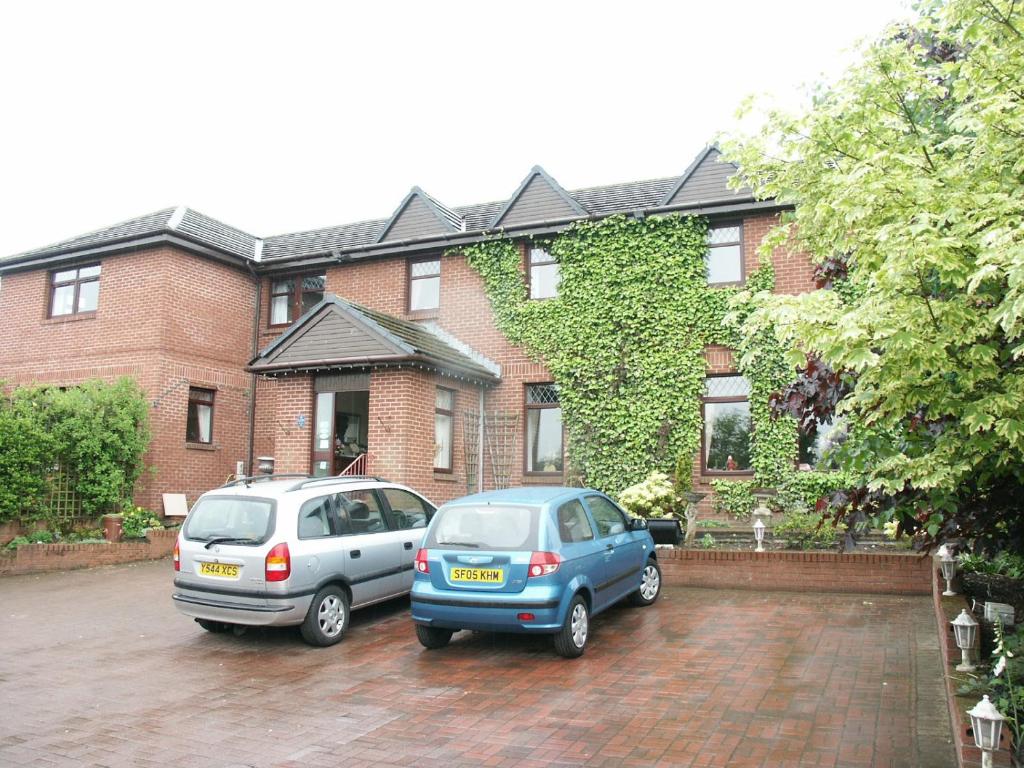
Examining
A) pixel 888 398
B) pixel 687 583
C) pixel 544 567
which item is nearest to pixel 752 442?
pixel 687 583

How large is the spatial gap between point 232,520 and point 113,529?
24.6 ft

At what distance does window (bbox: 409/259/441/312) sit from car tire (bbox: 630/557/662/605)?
9.90 metres

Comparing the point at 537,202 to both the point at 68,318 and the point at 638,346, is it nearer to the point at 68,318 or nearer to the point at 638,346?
the point at 638,346

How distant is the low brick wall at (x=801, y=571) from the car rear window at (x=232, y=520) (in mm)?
5800

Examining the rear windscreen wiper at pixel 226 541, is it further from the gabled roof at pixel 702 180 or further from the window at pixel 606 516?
the gabled roof at pixel 702 180

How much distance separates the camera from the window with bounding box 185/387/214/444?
18.1 metres

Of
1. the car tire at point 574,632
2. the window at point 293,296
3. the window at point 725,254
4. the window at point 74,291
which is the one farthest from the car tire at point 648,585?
the window at point 74,291

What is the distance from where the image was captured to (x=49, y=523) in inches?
539

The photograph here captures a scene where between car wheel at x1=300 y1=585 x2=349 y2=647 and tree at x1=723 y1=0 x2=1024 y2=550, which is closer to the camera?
tree at x1=723 y1=0 x2=1024 y2=550

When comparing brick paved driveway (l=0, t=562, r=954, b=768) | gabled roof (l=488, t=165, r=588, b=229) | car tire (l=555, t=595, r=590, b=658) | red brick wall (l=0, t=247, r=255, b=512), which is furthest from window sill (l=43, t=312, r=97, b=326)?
car tire (l=555, t=595, r=590, b=658)

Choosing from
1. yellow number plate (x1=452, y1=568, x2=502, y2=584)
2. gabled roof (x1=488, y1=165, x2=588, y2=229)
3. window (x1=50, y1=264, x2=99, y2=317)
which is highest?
gabled roof (x1=488, y1=165, x2=588, y2=229)

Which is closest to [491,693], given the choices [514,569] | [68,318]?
[514,569]

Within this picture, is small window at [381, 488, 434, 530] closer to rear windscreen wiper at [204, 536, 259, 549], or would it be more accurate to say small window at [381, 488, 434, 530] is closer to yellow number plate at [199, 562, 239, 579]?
rear windscreen wiper at [204, 536, 259, 549]

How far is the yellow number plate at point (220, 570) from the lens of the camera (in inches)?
311
